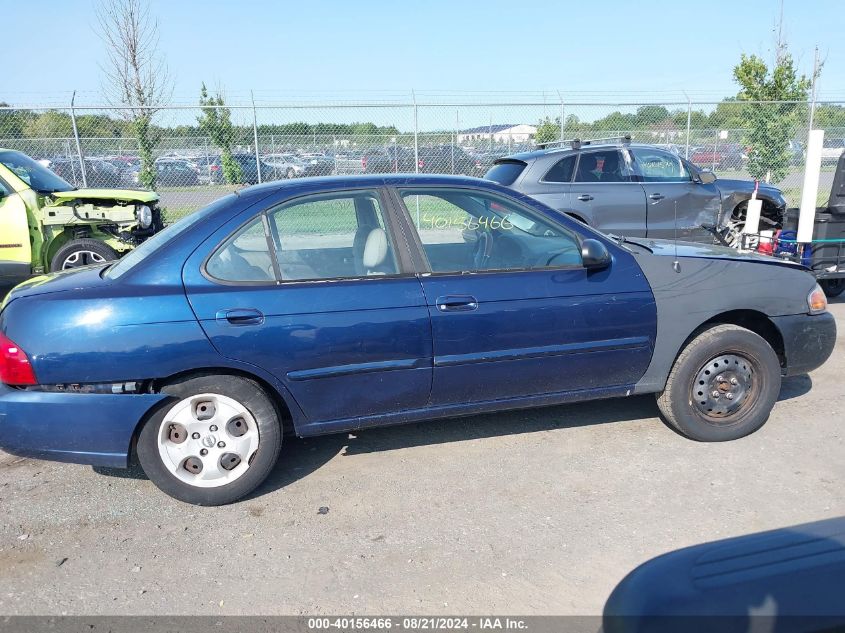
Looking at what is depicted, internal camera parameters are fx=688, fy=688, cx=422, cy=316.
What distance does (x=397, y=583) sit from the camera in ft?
9.84

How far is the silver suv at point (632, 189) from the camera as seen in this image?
8.74 m

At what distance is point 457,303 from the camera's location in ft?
12.3

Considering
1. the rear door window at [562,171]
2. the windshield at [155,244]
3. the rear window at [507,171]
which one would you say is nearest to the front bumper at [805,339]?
the windshield at [155,244]

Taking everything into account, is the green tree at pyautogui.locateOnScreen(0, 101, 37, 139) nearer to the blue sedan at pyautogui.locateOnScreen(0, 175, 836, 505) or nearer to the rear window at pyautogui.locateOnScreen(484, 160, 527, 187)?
the rear window at pyautogui.locateOnScreen(484, 160, 527, 187)

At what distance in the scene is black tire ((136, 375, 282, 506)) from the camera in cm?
350

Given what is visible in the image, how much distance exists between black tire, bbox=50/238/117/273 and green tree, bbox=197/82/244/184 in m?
4.84

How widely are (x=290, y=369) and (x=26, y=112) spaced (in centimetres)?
1182

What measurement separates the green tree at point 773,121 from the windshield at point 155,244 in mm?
14779

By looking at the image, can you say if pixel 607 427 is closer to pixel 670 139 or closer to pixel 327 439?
pixel 327 439

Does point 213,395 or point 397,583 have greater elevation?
point 213,395

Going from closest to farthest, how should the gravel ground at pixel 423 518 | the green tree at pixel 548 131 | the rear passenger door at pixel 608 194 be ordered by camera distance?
1. the gravel ground at pixel 423 518
2. the rear passenger door at pixel 608 194
3. the green tree at pixel 548 131

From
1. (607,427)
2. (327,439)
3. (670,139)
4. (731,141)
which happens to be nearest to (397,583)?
(327,439)

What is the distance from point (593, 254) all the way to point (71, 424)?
114 inches

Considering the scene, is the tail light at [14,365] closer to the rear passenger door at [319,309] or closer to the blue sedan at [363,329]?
the blue sedan at [363,329]
